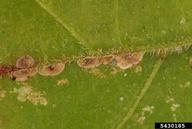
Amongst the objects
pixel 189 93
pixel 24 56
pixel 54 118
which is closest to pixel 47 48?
pixel 24 56

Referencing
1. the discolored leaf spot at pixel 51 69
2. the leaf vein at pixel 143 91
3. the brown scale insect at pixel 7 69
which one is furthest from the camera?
the leaf vein at pixel 143 91

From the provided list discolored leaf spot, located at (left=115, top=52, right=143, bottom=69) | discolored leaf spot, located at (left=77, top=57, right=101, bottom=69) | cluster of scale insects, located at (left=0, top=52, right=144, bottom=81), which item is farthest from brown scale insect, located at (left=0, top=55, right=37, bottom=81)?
discolored leaf spot, located at (left=115, top=52, right=143, bottom=69)

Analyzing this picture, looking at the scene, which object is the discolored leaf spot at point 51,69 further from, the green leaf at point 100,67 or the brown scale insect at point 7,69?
the brown scale insect at point 7,69

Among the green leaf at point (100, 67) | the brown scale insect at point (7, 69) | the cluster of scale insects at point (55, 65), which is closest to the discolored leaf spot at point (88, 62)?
the cluster of scale insects at point (55, 65)

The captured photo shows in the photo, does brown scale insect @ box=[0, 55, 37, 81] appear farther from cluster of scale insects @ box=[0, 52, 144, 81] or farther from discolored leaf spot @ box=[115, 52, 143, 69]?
discolored leaf spot @ box=[115, 52, 143, 69]

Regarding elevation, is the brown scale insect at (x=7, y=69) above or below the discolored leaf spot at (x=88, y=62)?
below

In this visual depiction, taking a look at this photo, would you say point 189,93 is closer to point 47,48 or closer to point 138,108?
point 138,108

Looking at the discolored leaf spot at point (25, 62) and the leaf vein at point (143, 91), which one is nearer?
the discolored leaf spot at point (25, 62)
